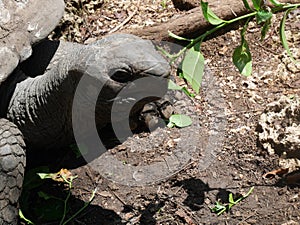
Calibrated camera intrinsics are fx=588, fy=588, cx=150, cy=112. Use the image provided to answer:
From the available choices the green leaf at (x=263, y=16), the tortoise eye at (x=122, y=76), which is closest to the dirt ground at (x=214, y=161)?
the tortoise eye at (x=122, y=76)

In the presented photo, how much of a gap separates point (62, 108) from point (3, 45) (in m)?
0.37

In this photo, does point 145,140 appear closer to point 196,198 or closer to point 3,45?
point 196,198

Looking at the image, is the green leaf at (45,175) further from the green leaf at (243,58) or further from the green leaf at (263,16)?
the green leaf at (263,16)

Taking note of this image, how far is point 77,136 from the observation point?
2.74 meters

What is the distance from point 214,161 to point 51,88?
796mm

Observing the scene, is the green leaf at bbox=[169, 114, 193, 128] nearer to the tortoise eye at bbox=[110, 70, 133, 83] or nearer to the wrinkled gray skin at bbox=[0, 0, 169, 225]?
the wrinkled gray skin at bbox=[0, 0, 169, 225]

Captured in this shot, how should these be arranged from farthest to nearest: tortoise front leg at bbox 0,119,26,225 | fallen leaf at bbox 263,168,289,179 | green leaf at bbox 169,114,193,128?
1. green leaf at bbox 169,114,193,128
2. fallen leaf at bbox 263,168,289,179
3. tortoise front leg at bbox 0,119,26,225

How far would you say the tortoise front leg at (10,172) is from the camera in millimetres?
2330

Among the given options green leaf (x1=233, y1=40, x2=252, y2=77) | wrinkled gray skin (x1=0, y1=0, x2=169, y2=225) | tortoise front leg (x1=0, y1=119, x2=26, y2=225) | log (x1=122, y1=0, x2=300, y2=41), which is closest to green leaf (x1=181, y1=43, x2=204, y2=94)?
green leaf (x1=233, y1=40, x2=252, y2=77)

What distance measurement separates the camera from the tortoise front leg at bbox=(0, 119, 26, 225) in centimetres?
233

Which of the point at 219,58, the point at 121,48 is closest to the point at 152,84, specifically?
the point at 121,48

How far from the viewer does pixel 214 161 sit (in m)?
2.66

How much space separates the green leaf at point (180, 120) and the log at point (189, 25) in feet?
2.06

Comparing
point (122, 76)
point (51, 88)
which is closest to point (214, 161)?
point (122, 76)
